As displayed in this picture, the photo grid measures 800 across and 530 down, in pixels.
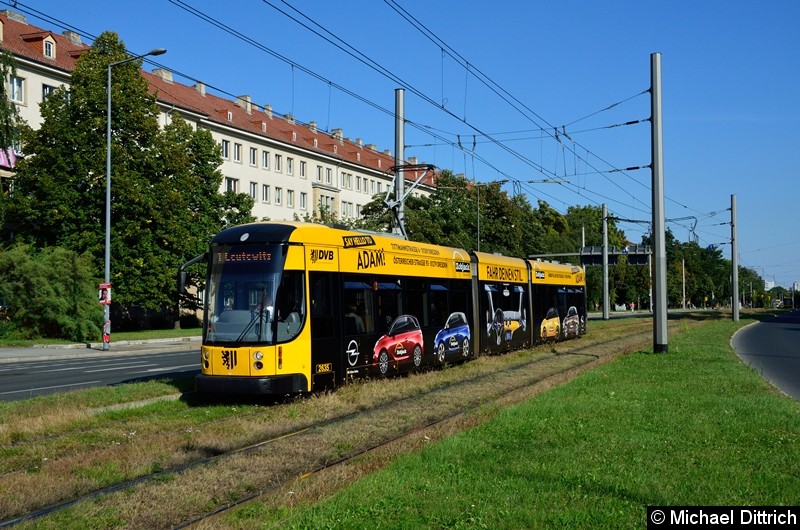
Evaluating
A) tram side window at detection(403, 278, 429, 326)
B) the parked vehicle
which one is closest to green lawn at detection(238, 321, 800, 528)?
tram side window at detection(403, 278, 429, 326)

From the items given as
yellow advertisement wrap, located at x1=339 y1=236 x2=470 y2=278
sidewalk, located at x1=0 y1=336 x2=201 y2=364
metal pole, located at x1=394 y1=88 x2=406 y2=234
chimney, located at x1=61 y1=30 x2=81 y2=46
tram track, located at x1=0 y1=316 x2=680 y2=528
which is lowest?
sidewalk, located at x1=0 y1=336 x2=201 y2=364

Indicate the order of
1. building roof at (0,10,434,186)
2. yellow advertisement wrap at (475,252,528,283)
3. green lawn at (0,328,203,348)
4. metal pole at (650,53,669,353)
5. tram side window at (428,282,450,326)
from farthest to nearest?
building roof at (0,10,434,186) → green lawn at (0,328,203,348) → metal pole at (650,53,669,353) → yellow advertisement wrap at (475,252,528,283) → tram side window at (428,282,450,326)

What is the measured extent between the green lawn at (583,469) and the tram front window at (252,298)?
4.12 meters

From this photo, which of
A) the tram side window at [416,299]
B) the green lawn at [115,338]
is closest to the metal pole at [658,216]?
the tram side window at [416,299]

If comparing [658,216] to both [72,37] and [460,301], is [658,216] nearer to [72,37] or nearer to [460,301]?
[460,301]

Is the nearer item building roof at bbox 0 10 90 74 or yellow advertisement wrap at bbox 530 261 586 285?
yellow advertisement wrap at bbox 530 261 586 285

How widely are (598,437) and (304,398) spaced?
6.28m

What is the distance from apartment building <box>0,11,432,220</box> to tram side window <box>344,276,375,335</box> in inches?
1320

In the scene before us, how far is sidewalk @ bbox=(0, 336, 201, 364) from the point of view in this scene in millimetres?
30000

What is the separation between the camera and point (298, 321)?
14.1 meters

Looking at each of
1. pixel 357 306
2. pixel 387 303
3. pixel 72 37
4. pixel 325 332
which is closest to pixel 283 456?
pixel 325 332

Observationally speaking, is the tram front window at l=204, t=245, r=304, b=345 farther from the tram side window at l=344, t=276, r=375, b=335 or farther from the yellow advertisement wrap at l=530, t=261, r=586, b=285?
the yellow advertisement wrap at l=530, t=261, r=586, b=285

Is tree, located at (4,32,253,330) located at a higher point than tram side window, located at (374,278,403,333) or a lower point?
higher

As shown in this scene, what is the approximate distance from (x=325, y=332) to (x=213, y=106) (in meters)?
58.0
